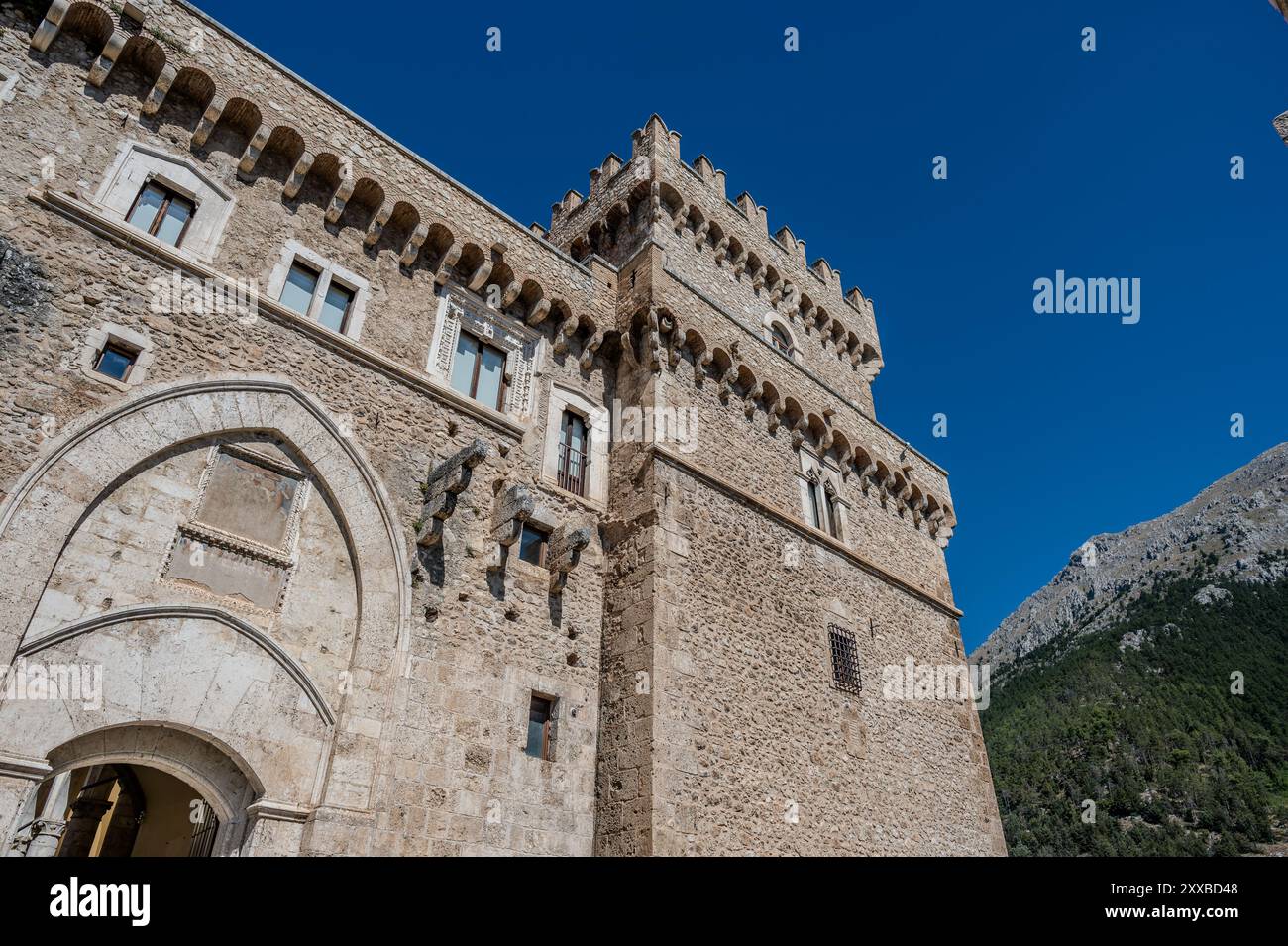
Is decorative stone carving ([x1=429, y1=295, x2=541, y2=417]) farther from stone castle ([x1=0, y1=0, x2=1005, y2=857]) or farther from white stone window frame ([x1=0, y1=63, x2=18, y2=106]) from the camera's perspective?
white stone window frame ([x1=0, y1=63, x2=18, y2=106])

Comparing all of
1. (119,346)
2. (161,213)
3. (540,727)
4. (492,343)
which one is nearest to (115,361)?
(119,346)

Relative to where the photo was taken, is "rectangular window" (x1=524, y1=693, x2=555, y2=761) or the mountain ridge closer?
"rectangular window" (x1=524, y1=693, x2=555, y2=761)

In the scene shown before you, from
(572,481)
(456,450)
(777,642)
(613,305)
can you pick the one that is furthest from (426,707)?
(613,305)

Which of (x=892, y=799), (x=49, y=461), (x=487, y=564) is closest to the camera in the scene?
(x=49, y=461)

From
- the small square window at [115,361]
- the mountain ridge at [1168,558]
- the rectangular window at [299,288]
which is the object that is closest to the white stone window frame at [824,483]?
the rectangular window at [299,288]

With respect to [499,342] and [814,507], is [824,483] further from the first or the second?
[499,342]

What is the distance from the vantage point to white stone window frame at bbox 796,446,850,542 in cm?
1540

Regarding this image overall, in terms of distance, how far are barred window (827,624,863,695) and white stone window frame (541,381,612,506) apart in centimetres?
515

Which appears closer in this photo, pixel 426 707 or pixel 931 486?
pixel 426 707

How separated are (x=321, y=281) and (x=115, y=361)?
2824 millimetres

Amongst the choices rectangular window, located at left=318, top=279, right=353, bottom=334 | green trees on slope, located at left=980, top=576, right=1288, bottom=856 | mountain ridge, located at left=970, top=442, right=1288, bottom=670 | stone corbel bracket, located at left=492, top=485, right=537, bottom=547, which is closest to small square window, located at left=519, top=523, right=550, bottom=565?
stone corbel bracket, located at left=492, top=485, right=537, bottom=547
